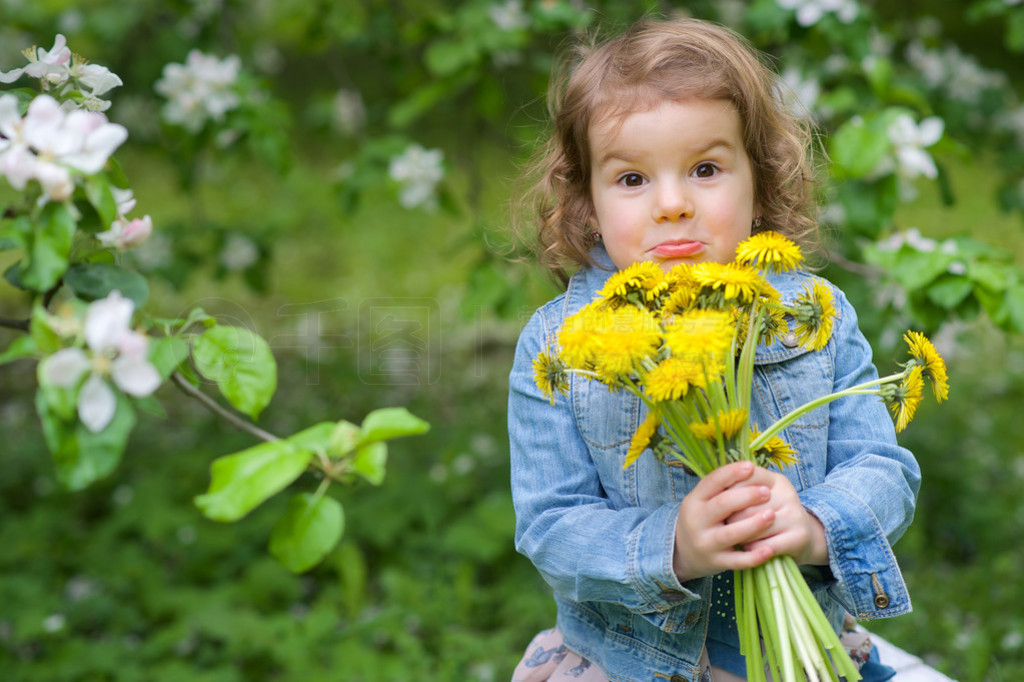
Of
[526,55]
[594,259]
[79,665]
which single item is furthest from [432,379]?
[594,259]

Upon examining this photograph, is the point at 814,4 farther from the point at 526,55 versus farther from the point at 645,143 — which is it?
the point at 645,143

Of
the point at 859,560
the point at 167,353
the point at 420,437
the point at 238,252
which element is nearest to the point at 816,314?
the point at 859,560

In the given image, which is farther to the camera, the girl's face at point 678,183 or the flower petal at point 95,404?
the girl's face at point 678,183

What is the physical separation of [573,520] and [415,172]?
191 cm

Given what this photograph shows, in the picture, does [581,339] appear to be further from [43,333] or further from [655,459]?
[43,333]

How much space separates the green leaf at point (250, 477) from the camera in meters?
0.93

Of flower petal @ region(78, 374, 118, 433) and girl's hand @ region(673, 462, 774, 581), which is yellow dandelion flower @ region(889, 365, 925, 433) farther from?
flower petal @ region(78, 374, 118, 433)

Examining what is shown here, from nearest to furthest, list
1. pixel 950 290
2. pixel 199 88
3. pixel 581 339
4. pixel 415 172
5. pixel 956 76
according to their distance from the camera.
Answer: pixel 581 339 < pixel 950 290 < pixel 199 88 < pixel 415 172 < pixel 956 76

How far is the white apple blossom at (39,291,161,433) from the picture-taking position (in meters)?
0.87

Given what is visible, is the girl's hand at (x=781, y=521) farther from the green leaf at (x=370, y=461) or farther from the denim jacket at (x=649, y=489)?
the green leaf at (x=370, y=461)

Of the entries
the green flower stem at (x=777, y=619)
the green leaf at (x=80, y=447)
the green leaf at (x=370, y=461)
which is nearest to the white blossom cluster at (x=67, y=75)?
the green leaf at (x=80, y=447)

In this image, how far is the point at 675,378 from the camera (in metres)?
0.96

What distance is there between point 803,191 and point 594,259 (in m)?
0.39

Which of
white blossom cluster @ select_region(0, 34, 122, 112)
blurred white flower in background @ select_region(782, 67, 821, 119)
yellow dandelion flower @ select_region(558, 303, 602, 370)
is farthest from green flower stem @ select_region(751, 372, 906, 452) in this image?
blurred white flower in background @ select_region(782, 67, 821, 119)
